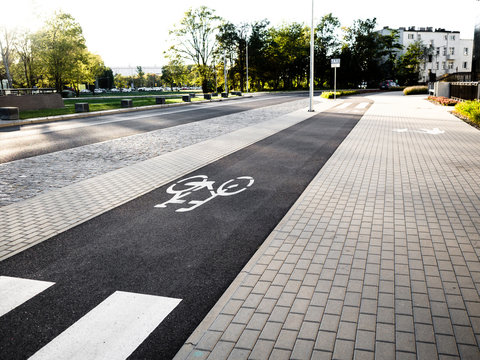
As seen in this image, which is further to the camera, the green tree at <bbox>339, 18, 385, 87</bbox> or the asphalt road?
the green tree at <bbox>339, 18, 385, 87</bbox>

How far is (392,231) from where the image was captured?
5586mm

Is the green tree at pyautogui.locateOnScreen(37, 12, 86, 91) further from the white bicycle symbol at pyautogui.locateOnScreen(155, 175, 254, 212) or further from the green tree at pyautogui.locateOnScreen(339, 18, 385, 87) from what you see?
the green tree at pyautogui.locateOnScreen(339, 18, 385, 87)

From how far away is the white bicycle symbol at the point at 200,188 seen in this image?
7285 mm

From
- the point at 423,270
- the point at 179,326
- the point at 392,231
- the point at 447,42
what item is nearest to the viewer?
the point at 179,326

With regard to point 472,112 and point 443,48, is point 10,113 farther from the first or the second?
point 443,48

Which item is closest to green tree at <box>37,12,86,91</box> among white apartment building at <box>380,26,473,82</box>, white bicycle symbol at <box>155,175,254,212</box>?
white bicycle symbol at <box>155,175,254,212</box>

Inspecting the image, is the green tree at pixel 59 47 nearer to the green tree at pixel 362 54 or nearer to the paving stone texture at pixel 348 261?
the paving stone texture at pixel 348 261

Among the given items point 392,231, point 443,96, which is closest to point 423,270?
point 392,231

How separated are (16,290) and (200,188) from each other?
171 inches

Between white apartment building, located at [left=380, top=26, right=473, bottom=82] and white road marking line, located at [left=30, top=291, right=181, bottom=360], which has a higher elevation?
white apartment building, located at [left=380, top=26, right=473, bottom=82]

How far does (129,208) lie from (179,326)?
12.2ft

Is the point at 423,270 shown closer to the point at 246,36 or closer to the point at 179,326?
the point at 179,326

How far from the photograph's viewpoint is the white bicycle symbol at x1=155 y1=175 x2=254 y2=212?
7285 millimetres

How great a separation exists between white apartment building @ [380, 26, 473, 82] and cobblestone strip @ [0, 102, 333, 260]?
106696mm
